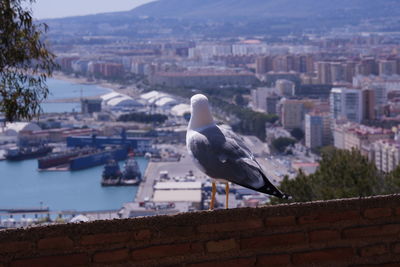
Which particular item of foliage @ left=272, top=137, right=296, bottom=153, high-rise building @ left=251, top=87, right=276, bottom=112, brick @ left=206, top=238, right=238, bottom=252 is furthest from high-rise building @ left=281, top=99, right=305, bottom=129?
brick @ left=206, top=238, right=238, bottom=252

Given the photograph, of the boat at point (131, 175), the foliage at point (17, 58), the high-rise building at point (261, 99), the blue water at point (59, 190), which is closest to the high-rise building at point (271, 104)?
the high-rise building at point (261, 99)

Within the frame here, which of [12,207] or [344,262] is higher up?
[344,262]

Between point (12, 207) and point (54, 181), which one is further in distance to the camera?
point (54, 181)

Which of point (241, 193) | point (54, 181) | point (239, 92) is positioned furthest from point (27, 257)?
A: point (239, 92)

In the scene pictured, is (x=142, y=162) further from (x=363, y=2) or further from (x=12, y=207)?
(x=363, y=2)

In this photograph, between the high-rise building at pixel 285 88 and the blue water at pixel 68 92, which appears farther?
the blue water at pixel 68 92

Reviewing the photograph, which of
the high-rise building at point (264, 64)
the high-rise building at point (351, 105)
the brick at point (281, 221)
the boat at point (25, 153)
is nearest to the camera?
the brick at point (281, 221)

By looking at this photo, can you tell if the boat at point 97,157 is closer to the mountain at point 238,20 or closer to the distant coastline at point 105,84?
the distant coastline at point 105,84

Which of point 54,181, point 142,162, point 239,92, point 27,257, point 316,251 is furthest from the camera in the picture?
point 239,92
